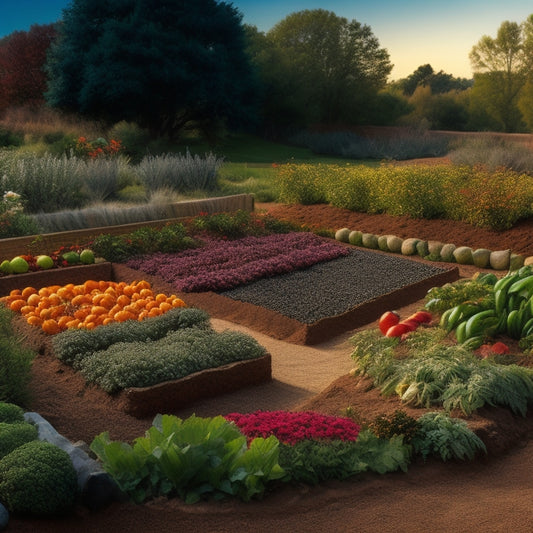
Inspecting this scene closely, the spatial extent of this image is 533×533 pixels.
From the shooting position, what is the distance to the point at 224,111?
27.3 metres

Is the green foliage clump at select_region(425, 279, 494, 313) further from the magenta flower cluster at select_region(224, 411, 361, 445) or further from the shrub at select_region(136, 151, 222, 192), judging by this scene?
the shrub at select_region(136, 151, 222, 192)

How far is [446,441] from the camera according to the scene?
421 centimetres

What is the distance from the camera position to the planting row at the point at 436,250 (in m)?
10.3

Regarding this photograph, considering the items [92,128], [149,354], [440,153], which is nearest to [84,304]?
[149,354]

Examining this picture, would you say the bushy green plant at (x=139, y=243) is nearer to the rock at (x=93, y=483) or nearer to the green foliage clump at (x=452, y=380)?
the green foliage clump at (x=452, y=380)

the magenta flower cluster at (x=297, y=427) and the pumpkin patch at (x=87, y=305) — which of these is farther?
the pumpkin patch at (x=87, y=305)

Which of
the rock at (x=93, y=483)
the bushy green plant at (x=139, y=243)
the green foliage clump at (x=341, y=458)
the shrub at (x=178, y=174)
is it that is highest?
the shrub at (x=178, y=174)

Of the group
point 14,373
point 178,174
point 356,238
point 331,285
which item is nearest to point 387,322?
point 331,285

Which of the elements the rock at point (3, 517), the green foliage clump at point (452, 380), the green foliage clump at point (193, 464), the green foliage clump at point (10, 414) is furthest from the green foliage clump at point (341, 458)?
the green foliage clump at point (10, 414)

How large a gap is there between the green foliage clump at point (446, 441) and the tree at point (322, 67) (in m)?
29.5

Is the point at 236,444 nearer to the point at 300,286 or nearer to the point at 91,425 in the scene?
the point at 91,425

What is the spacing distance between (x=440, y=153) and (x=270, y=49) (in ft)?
37.6

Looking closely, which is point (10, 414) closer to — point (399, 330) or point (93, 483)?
point (93, 483)

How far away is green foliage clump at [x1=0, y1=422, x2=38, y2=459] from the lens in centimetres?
369
